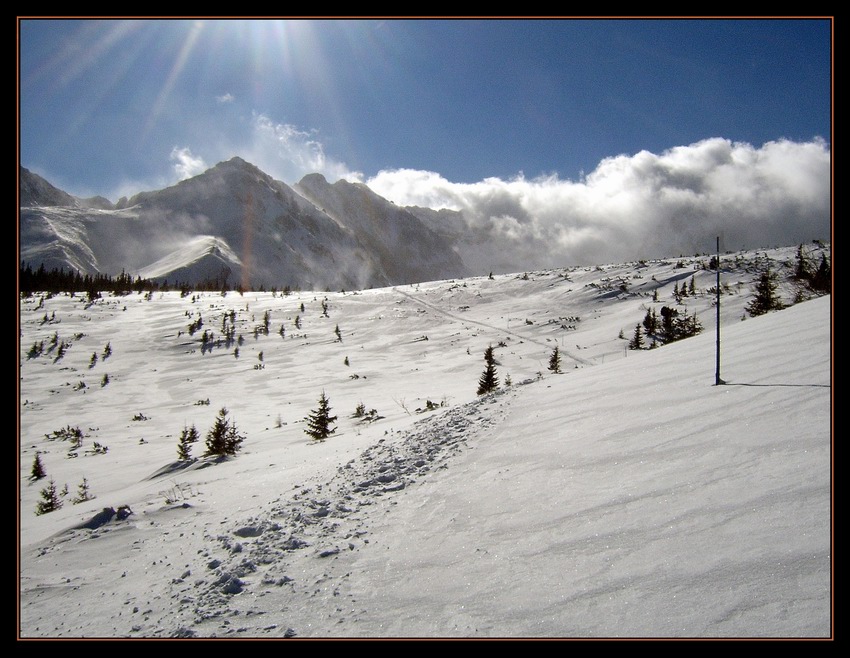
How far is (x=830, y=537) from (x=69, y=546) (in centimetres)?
769

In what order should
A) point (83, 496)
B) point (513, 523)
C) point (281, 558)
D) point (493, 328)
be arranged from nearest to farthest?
point (513, 523)
point (281, 558)
point (83, 496)
point (493, 328)

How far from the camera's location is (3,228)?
356 cm

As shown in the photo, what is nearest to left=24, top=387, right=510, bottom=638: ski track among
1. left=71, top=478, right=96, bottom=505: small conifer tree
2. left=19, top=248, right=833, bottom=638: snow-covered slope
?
left=19, top=248, right=833, bottom=638: snow-covered slope

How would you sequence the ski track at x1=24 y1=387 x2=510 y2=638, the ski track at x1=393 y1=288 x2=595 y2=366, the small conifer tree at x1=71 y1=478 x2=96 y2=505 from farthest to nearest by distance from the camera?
the ski track at x1=393 y1=288 x2=595 y2=366 → the small conifer tree at x1=71 y1=478 x2=96 y2=505 → the ski track at x1=24 y1=387 x2=510 y2=638

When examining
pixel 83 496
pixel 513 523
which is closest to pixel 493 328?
pixel 83 496

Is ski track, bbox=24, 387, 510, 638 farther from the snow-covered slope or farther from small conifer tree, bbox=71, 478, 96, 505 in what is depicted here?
small conifer tree, bbox=71, 478, 96, 505

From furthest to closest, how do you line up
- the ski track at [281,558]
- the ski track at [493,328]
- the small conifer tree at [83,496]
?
the ski track at [493,328] → the small conifer tree at [83,496] → the ski track at [281,558]

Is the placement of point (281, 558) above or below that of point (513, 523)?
below

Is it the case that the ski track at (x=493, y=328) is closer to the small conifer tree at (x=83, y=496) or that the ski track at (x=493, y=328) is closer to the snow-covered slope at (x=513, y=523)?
the snow-covered slope at (x=513, y=523)

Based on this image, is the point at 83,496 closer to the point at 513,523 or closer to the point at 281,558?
the point at 281,558

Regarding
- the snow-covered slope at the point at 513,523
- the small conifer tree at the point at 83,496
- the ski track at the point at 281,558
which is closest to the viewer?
the snow-covered slope at the point at 513,523

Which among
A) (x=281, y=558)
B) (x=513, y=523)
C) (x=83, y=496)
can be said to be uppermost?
(x=513, y=523)

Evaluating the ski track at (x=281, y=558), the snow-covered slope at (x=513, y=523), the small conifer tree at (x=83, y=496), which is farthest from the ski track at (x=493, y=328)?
the small conifer tree at (x=83, y=496)

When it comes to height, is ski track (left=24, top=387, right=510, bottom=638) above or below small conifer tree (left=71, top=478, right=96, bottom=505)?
above
